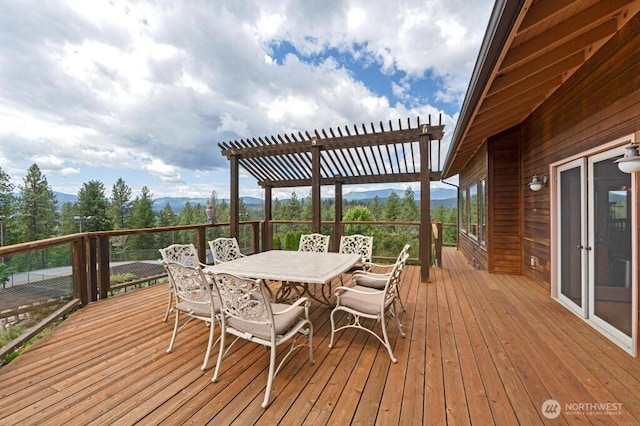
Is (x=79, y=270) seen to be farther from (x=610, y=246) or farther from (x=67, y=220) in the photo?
(x=67, y=220)

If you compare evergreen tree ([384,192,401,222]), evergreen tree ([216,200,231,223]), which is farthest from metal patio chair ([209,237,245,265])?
evergreen tree ([216,200,231,223])

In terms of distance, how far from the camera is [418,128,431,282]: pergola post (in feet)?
15.9

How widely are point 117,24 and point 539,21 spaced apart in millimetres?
7464

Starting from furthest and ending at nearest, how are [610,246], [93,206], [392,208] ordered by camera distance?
[93,206]
[392,208]
[610,246]

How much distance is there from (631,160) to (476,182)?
17.4ft

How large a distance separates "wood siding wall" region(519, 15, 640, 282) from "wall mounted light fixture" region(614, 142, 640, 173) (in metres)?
0.24

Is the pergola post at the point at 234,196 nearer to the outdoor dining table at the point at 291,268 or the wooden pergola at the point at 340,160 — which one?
Answer: the wooden pergola at the point at 340,160

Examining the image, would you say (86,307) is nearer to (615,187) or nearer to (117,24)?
(117,24)

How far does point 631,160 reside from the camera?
2.21 m

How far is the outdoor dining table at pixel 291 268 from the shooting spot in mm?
2615

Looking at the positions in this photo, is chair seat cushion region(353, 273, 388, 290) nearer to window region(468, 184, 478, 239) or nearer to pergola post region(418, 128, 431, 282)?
pergola post region(418, 128, 431, 282)

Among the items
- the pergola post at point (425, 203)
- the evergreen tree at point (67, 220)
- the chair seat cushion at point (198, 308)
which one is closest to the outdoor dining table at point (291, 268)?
the chair seat cushion at point (198, 308)

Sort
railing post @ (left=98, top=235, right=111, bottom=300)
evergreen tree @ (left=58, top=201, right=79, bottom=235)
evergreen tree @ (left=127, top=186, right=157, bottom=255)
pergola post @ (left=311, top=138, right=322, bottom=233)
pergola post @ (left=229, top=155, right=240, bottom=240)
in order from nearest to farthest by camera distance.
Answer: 1. railing post @ (left=98, top=235, right=111, bottom=300)
2. pergola post @ (left=311, top=138, right=322, bottom=233)
3. pergola post @ (left=229, top=155, right=240, bottom=240)
4. evergreen tree @ (left=58, top=201, right=79, bottom=235)
5. evergreen tree @ (left=127, top=186, right=157, bottom=255)

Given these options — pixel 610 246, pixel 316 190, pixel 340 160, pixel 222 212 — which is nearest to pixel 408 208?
pixel 340 160
